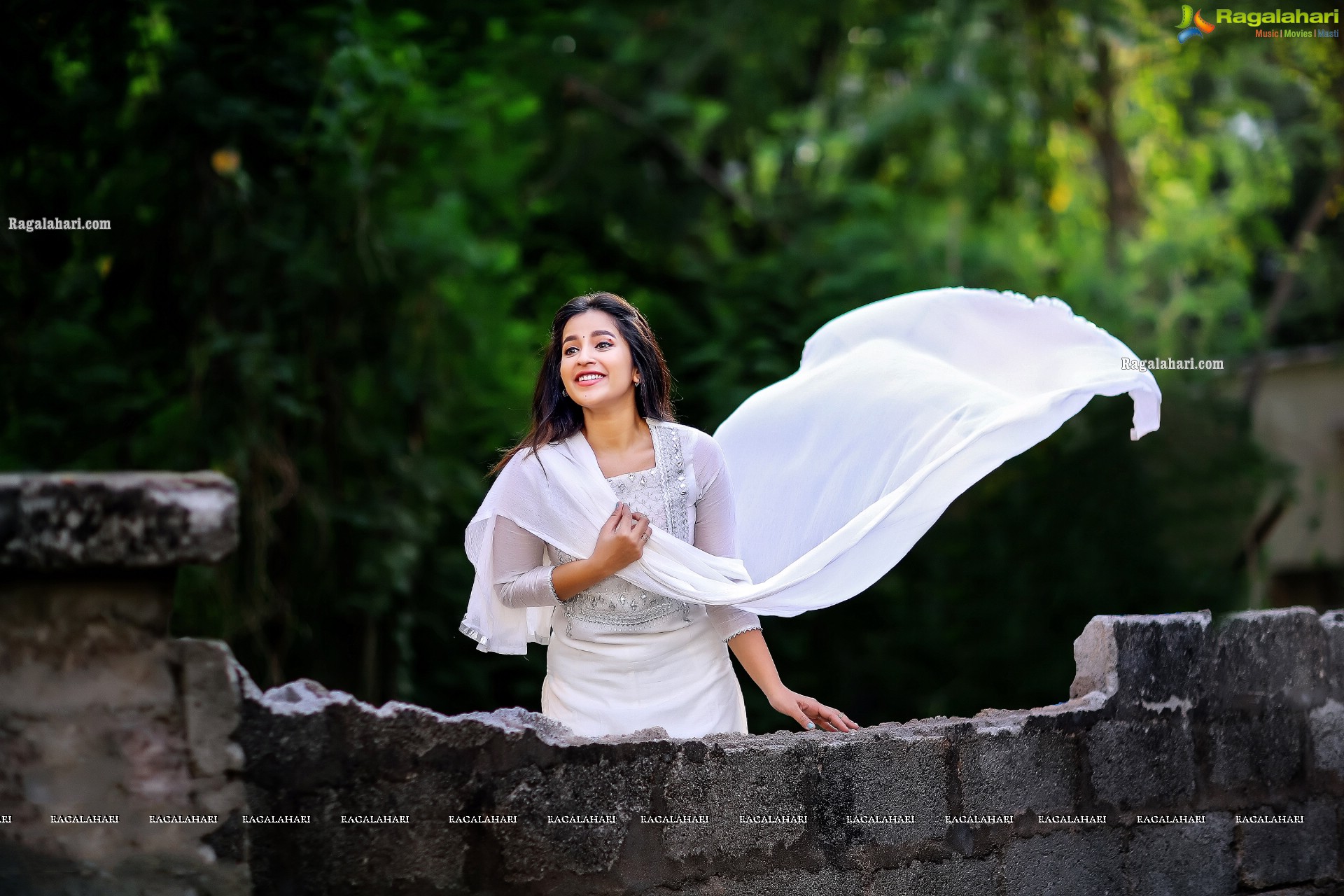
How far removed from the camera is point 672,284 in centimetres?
901


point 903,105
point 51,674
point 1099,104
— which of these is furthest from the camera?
point 1099,104

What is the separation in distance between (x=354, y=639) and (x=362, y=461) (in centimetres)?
111

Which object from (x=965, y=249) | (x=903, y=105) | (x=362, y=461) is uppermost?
(x=903, y=105)

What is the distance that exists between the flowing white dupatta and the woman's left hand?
0.22m

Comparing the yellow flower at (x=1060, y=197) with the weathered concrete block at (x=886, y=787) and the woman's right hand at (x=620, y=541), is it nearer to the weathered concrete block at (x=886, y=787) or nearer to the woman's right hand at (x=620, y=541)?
the weathered concrete block at (x=886, y=787)

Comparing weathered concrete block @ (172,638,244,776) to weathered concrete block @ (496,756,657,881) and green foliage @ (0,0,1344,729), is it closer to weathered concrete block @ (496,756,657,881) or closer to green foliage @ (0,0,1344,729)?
weathered concrete block @ (496,756,657,881)

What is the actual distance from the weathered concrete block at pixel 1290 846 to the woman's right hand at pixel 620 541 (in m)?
1.79

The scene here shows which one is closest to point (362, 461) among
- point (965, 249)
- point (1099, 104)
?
point (965, 249)

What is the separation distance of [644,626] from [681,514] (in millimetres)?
274

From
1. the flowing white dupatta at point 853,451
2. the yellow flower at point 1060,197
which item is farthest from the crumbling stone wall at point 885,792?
the yellow flower at point 1060,197

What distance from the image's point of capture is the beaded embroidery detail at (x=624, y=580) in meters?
2.89

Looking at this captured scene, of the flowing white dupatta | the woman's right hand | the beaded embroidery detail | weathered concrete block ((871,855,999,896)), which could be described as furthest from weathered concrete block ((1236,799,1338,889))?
the woman's right hand

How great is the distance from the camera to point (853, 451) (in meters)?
3.24

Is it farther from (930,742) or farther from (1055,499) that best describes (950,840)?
(1055,499)
